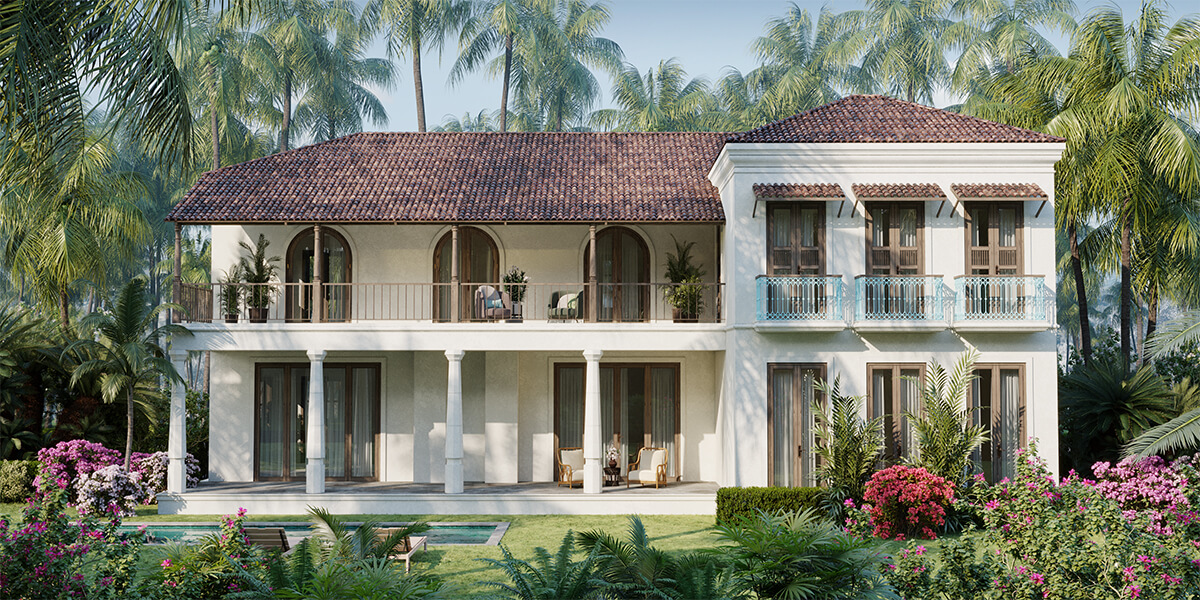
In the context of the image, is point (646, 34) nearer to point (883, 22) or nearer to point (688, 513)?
point (883, 22)

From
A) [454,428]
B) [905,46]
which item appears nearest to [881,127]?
[454,428]

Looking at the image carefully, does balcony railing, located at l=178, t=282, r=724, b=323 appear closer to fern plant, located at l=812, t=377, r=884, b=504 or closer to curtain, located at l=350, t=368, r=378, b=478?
curtain, located at l=350, t=368, r=378, b=478

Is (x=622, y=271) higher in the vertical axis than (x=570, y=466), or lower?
higher

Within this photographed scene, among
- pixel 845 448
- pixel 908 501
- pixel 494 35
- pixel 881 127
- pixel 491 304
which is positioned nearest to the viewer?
pixel 908 501

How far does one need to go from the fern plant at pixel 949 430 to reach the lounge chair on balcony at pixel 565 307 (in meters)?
6.65

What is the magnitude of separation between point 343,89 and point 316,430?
22194 millimetres

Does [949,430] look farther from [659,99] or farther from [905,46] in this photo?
[659,99]

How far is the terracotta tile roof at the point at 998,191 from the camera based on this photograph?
1675cm

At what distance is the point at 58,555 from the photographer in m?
7.50

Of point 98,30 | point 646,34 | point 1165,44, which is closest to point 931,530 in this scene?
point 1165,44

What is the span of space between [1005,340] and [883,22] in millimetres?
23817

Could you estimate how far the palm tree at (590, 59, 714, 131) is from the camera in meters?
39.8

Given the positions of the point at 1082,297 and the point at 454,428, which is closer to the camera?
the point at 454,428

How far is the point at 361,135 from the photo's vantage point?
2212 cm
